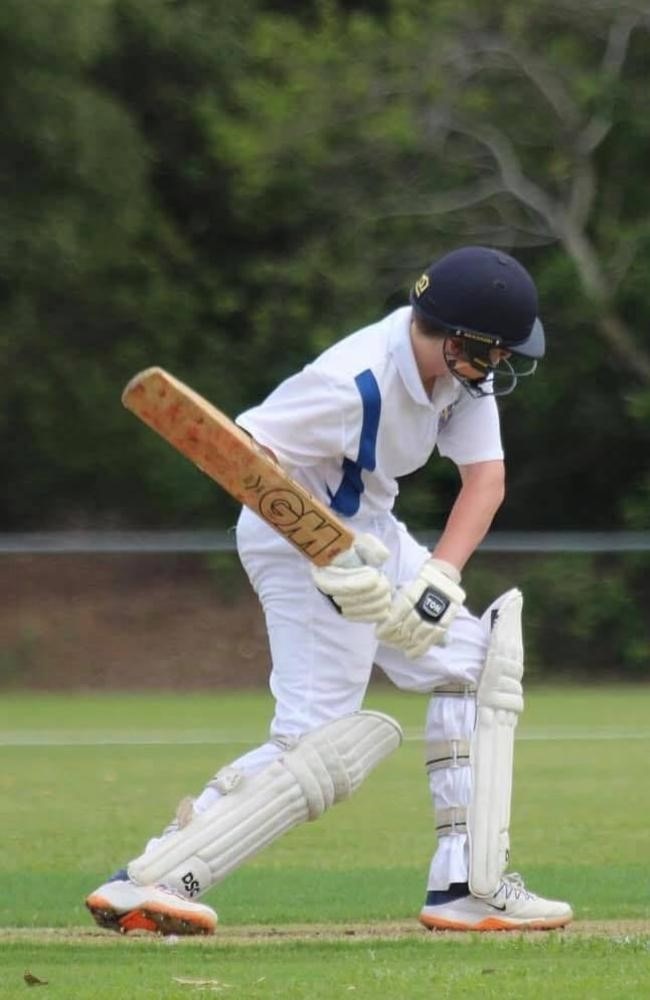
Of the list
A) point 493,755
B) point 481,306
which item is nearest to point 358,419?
point 481,306

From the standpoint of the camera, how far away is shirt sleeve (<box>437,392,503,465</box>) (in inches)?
224

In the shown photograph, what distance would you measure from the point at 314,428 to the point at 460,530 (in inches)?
20.7

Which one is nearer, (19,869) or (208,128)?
(19,869)

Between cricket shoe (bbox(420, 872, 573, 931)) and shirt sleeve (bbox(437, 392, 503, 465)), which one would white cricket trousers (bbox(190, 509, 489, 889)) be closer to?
cricket shoe (bbox(420, 872, 573, 931))

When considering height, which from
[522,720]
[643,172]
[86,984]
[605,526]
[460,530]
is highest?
[643,172]

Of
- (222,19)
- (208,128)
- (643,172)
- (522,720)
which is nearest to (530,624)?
(522,720)

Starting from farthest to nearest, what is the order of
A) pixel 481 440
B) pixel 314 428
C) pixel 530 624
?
1. pixel 530 624
2. pixel 481 440
3. pixel 314 428

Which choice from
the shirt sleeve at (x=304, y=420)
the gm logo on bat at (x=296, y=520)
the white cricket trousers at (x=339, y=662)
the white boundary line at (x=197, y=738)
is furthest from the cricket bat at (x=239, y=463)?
the white boundary line at (x=197, y=738)

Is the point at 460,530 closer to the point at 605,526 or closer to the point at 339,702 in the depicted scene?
the point at 339,702

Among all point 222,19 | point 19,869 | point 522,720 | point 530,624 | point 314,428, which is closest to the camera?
point 314,428

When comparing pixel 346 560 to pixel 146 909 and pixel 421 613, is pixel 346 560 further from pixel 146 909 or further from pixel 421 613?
pixel 146 909

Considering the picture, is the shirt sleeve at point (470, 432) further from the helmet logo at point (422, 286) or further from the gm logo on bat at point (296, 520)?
the gm logo on bat at point (296, 520)

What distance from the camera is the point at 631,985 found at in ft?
14.4

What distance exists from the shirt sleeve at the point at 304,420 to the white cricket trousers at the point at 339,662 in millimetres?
257
